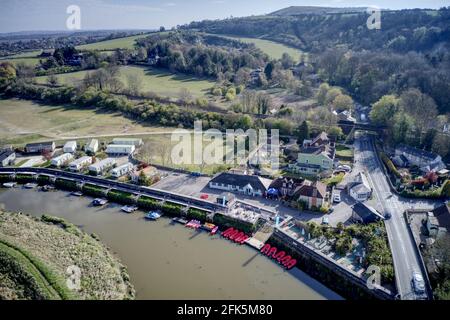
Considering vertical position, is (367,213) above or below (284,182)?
below

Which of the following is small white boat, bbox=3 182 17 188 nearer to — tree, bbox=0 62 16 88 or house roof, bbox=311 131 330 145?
house roof, bbox=311 131 330 145

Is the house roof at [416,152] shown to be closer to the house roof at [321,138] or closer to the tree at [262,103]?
the house roof at [321,138]

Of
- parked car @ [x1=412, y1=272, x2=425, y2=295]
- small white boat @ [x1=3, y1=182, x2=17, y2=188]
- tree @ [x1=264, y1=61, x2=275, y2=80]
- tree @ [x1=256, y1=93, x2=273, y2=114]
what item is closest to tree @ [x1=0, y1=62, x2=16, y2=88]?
small white boat @ [x1=3, y1=182, x2=17, y2=188]

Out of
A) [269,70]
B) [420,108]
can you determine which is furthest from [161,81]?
[420,108]

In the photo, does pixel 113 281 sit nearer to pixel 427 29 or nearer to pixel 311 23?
pixel 427 29

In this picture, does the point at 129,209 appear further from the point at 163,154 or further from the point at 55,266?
the point at 163,154
